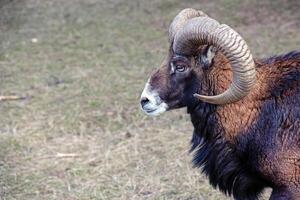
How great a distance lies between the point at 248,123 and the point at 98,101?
464cm

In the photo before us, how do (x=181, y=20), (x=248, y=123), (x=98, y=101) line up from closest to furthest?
(x=248, y=123), (x=181, y=20), (x=98, y=101)

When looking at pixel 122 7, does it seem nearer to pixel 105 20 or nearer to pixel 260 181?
pixel 105 20

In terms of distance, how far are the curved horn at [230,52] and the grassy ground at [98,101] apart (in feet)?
6.02

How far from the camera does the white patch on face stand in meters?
6.14

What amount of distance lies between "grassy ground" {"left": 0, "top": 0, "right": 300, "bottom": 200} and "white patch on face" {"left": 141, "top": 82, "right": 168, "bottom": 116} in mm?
1477

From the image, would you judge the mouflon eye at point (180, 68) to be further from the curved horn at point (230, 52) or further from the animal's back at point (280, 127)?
the animal's back at point (280, 127)

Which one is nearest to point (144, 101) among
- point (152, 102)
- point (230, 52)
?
point (152, 102)

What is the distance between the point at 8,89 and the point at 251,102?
6.05 m

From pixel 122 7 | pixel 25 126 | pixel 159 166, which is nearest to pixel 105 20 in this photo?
pixel 122 7

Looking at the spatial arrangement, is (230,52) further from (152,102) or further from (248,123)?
(152,102)

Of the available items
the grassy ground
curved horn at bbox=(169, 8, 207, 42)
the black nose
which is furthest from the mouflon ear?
the grassy ground

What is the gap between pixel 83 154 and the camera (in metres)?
8.56

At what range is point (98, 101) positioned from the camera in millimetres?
10273

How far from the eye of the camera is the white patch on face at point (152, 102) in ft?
20.1
